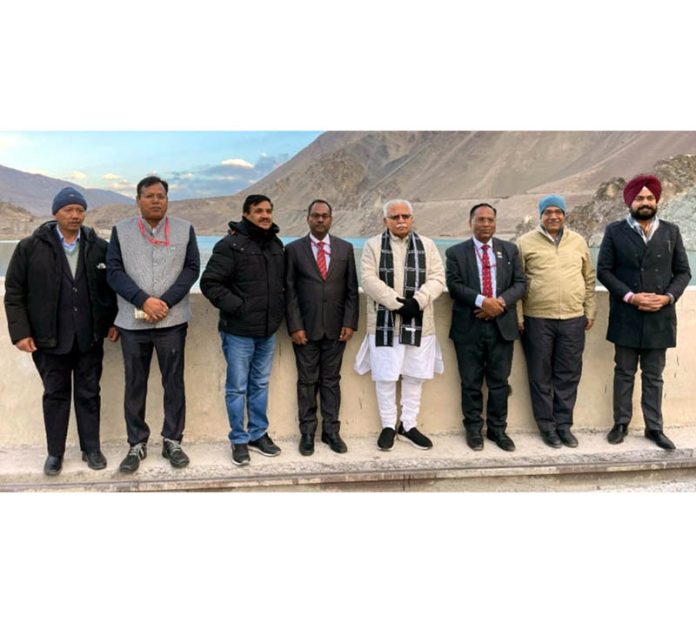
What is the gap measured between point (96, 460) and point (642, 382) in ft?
11.6

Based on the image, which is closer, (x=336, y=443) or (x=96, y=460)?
(x=96, y=460)

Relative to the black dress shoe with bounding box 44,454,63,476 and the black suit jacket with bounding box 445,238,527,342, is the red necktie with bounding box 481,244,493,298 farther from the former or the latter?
the black dress shoe with bounding box 44,454,63,476

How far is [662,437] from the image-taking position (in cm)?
385

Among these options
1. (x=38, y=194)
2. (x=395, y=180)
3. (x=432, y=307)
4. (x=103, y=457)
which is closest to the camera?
(x=103, y=457)

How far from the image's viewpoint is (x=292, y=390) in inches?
151

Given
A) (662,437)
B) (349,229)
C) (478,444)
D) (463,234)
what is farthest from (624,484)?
(349,229)

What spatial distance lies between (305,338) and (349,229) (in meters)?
45.8

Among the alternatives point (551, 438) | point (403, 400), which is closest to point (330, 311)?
point (403, 400)

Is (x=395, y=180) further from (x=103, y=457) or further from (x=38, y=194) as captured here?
(x=103, y=457)

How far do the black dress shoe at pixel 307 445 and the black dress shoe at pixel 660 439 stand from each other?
7.56 feet

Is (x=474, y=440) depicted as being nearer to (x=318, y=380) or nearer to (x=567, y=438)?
(x=567, y=438)

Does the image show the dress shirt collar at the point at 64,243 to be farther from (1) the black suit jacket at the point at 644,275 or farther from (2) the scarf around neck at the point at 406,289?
(1) the black suit jacket at the point at 644,275

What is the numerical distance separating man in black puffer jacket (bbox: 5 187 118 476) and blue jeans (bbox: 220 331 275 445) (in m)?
0.71

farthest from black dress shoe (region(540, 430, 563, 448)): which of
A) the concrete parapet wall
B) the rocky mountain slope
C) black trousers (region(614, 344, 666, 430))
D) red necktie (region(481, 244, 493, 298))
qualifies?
the rocky mountain slope
